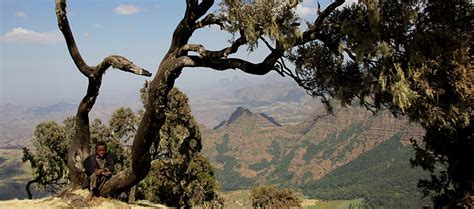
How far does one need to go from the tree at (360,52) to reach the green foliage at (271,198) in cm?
6264

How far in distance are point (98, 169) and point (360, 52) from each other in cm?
878

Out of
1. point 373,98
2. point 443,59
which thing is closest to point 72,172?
point 373,98

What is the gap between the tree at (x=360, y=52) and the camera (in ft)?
30.0

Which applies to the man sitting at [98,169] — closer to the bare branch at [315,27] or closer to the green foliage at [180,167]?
the bare branch at [315,27]

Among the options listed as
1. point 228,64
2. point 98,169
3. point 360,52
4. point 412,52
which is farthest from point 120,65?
point 412,52

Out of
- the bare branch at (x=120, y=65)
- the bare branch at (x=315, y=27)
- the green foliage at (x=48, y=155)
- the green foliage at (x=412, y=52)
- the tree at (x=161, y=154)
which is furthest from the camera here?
the green foliage at (x=48, y=155)

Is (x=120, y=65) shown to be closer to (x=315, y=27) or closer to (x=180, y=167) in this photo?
(x=315, y=27)

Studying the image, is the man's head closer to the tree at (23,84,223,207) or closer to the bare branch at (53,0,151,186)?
the bare branch at (53,0,151,186)

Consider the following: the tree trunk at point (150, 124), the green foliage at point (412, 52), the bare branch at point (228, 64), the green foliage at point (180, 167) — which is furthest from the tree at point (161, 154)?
the green foliage at point (412, 52)

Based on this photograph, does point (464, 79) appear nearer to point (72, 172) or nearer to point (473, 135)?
point (473, 135)

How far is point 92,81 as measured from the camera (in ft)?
42.1

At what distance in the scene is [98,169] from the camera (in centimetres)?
1311

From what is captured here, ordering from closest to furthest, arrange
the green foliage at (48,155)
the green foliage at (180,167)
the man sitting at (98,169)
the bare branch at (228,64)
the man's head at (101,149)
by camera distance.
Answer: the bare branch at (228,64) < the man sitting at (98,169) < the man's head at (101,149) < the green foliage at (180,167) < the green foliage at (48,155)

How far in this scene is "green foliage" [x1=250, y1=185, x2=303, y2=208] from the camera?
71625 millimetres
